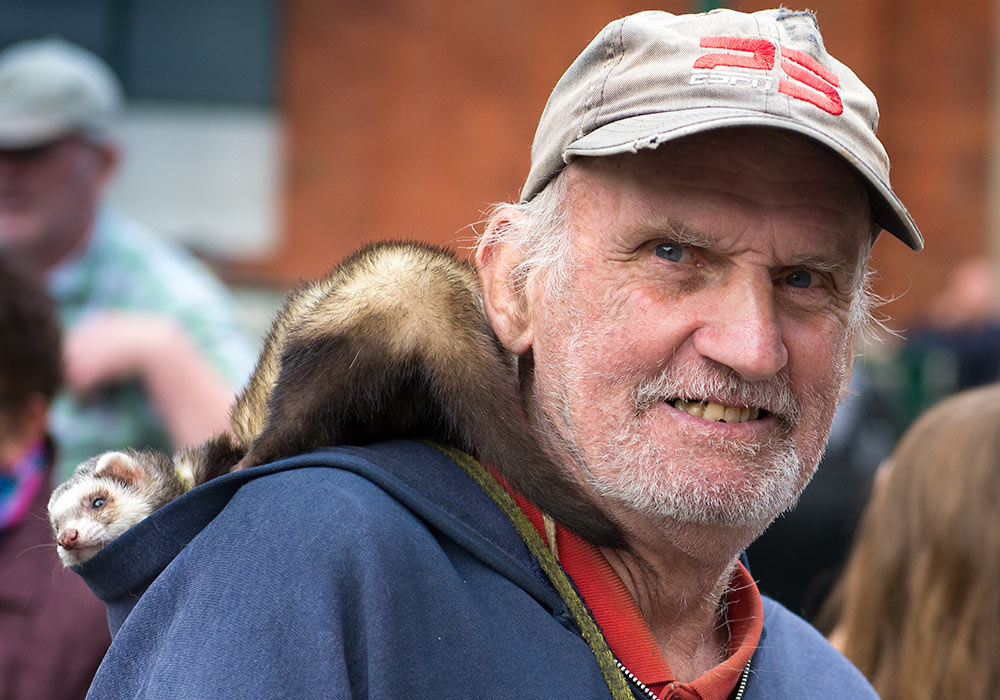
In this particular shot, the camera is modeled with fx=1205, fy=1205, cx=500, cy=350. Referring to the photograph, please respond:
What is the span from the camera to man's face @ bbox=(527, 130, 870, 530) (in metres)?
1.86

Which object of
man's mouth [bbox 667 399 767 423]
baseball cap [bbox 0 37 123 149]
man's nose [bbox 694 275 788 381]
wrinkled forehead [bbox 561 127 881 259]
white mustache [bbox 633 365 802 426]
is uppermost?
wrinkled forehead [bbox 561 127 881 259]

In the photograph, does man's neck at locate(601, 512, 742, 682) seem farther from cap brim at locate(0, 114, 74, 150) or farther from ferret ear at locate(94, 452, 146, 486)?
cap brim at locate(0, 114, 74, 150)

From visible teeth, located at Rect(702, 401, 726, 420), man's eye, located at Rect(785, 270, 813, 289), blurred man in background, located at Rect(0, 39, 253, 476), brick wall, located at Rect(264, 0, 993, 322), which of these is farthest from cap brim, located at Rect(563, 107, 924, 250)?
brick wall, located at Rect(264, 0, 993, 322)

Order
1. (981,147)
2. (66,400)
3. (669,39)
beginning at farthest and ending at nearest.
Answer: (981,147), (66,400), (669,39)

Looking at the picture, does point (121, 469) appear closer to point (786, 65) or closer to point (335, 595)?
point (335, 595)

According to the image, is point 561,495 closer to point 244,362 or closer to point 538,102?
point 244,362

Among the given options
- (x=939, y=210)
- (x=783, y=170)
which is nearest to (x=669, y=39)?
(x=783, y=170)

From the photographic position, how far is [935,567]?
2.90m

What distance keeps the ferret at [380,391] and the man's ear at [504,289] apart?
0.05 meters

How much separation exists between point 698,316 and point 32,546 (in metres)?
1.65

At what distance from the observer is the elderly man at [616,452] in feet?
5.27

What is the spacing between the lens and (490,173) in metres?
9.62

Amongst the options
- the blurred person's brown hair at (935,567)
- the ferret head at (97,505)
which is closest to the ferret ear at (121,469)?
the ferret head at (97,505)

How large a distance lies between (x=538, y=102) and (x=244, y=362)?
5.83 m
